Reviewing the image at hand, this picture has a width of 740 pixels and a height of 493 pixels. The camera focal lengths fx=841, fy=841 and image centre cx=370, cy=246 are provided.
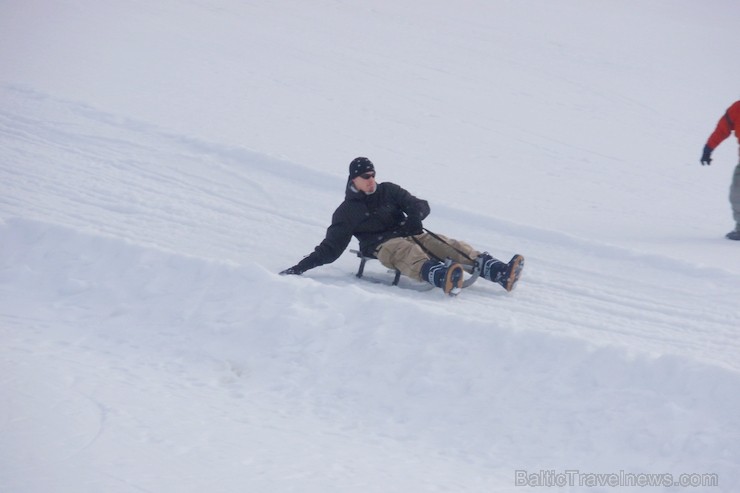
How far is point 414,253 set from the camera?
19.9 ft

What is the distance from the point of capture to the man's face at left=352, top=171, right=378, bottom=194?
6.16 m

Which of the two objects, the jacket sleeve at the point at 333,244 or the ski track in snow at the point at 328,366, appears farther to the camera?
the jacket sleeve at the point at 333,244

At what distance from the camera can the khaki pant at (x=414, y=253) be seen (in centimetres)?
605

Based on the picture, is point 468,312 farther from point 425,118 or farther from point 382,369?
point 425,118

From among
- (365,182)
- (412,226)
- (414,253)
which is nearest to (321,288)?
(414,253)

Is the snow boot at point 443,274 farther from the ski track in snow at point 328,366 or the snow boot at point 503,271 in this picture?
the snow boot at point 503,271

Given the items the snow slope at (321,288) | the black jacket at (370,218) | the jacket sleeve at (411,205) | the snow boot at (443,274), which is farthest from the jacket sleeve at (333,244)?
the snow boot at (443,274)

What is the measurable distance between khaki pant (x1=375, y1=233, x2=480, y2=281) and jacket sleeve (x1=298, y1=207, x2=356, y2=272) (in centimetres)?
31

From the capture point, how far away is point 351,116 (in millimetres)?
12188

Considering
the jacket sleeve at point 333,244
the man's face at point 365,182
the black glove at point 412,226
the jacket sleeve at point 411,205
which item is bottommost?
the jacket sleeve at point 333,244

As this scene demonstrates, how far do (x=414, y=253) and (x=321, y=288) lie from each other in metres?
0.90

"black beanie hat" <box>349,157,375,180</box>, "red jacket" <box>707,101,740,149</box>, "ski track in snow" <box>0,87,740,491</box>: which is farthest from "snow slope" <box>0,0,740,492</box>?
"red jacket" <box>707,101,740,149</box>

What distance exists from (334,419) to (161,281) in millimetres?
1902

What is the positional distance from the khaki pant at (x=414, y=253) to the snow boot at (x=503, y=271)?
0.44 feet
